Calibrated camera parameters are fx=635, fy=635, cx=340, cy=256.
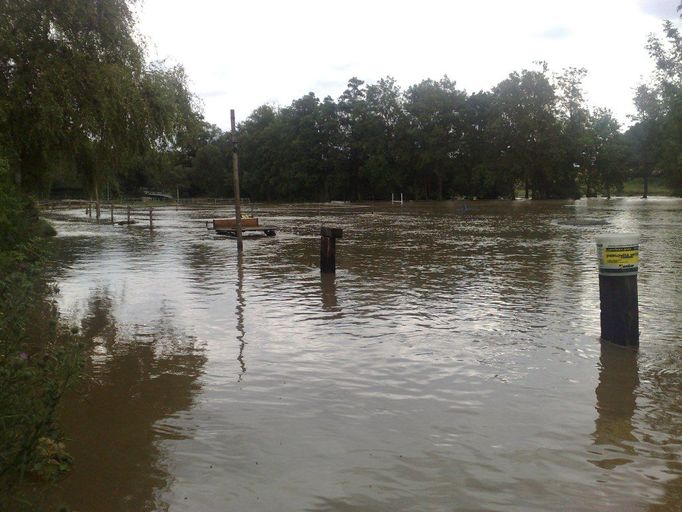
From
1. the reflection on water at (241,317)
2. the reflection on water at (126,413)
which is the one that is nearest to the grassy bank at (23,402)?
the reflection on water at (126,413)

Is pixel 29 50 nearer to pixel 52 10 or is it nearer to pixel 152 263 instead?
pixel 52 10

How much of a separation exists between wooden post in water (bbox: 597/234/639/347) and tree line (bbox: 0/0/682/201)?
12856 mm

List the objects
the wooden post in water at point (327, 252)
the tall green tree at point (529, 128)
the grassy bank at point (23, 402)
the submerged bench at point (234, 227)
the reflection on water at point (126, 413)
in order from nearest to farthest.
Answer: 1. the grassy bank at point (23, 402)
2. the reflection on water at point (126, 413)
3. the wooden post in water at point (327, 252)
4. the submerged bench at point (234, 227)
5. the tall green tree at point (529, 128)

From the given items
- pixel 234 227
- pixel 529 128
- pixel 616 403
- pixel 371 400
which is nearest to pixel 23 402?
pixel 371 400

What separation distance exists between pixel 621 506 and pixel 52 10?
16.4 m

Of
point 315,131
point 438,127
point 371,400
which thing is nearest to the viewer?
point 371,400

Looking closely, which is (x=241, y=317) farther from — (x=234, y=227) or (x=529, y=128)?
(x=529, y=128)

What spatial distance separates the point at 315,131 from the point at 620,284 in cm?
8929

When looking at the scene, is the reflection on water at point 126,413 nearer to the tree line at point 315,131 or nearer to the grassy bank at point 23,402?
the grassy bank at point 23,402

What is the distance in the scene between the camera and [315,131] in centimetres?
9425

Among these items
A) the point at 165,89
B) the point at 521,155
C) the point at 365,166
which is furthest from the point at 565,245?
the point at 365,166

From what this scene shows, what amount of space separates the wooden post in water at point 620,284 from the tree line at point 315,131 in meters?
12.9

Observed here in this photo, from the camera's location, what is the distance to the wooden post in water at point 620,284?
7.14m

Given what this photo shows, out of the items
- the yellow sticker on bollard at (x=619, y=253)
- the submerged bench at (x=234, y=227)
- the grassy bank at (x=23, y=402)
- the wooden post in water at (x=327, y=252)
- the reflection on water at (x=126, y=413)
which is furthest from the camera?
the submerged bench at (x=234, y=227)
